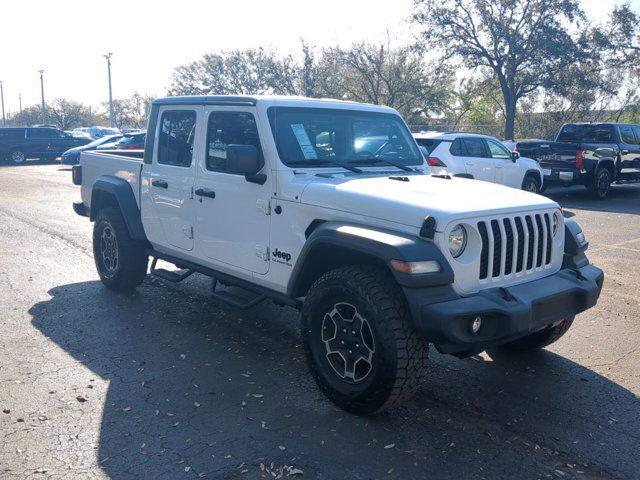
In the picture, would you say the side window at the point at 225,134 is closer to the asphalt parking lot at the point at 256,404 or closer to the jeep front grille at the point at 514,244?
the asphalt parking lot at the point at 256,404

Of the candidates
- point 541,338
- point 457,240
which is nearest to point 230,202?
point 457,240

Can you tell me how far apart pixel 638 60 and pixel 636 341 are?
24326mm

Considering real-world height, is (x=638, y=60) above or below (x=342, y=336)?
above

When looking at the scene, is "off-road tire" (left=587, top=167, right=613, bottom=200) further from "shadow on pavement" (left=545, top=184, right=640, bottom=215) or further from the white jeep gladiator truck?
the white jeep gladiator truck

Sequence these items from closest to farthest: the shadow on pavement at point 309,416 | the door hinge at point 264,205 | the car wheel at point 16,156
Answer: the shadow on pavement at point 309,416, the door hinge at point 264,205, the car wheel at point 16,156

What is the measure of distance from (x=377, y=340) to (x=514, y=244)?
109 centimetres

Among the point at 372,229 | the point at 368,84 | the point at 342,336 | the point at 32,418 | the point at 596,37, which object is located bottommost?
the point at 32,418

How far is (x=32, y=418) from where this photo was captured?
388cm

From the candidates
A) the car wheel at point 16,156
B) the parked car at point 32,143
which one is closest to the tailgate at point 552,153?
the parked car at point 32,143

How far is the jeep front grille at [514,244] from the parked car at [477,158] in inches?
315

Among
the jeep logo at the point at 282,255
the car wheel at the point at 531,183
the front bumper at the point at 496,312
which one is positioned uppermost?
the jeep logo at the point at 282,255

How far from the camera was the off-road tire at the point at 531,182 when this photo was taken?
553 inches

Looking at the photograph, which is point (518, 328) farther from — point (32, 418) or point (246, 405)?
point (32, 418)

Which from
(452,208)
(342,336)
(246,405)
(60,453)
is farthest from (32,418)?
(452,208)
